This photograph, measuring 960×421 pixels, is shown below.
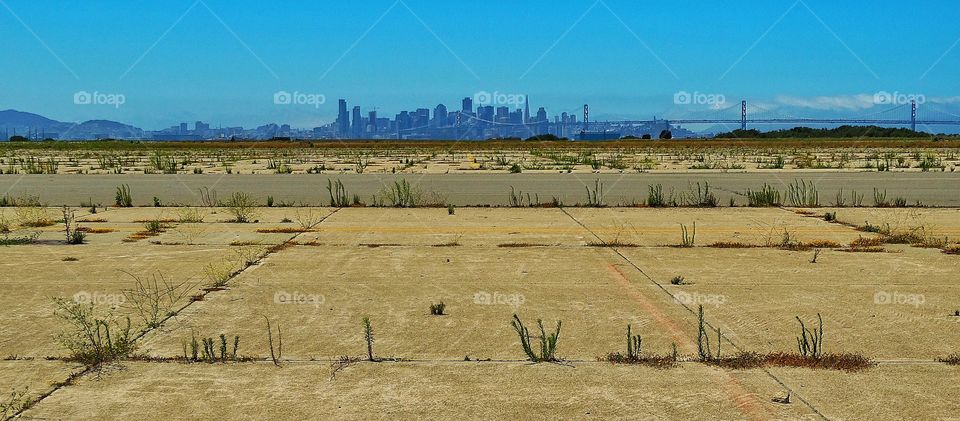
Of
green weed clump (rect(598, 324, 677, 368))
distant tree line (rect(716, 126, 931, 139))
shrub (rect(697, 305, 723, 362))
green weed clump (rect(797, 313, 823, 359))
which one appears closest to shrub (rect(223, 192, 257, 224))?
green weed clump (rect(598, 324, 677, 368))

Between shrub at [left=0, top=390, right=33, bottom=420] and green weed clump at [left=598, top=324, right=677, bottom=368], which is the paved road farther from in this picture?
shrub at [left=0, top=390, right=33, bottom=420]

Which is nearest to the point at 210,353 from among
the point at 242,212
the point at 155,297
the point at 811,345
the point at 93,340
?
the point at 93,340

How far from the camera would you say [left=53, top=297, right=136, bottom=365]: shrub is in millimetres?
6238

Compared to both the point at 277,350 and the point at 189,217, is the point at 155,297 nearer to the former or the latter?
the point at 277,350

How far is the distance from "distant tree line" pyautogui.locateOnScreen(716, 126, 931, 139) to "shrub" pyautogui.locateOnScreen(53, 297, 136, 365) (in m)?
147

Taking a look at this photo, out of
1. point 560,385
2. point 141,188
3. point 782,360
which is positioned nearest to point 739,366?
point 782,360

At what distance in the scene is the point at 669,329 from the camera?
7.25 metres

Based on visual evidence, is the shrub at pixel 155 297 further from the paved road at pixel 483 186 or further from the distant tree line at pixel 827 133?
the distant tree line at pixel 827 133

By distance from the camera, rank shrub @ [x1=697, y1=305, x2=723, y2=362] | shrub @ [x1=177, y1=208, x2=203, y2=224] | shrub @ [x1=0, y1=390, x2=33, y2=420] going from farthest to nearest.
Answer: shrub @ [x1=177, y1=208, x2=203, y2=224]
shrub @ [x1=697, y1=305, x2=723, y2=362]
shrub @ [x1=0, y1=390, x2=33, y2=420]

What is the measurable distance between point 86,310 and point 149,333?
1078 millimetres

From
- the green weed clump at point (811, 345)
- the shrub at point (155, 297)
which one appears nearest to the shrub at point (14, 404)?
the shrub at point (155, 297)

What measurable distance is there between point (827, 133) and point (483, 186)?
144 metres

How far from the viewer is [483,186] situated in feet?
86.2

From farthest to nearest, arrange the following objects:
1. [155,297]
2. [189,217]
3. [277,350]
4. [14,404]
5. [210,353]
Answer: [189,217]
[155,297]
[277,350]
[210,353]
[14,404]
